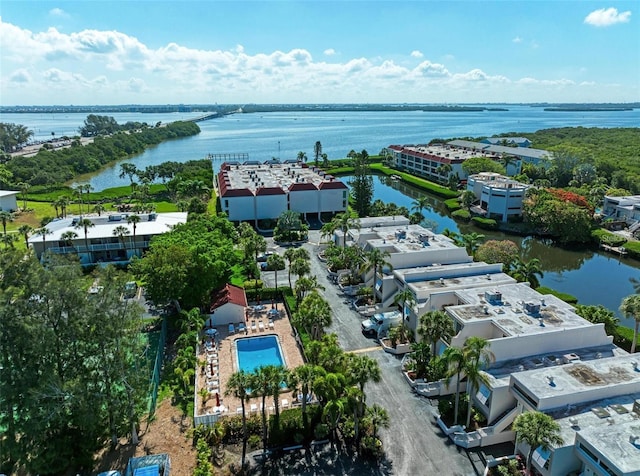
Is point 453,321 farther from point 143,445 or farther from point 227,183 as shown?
point 227,183

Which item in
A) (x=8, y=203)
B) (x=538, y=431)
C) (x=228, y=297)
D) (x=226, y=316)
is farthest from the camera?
(x=8, y=203)

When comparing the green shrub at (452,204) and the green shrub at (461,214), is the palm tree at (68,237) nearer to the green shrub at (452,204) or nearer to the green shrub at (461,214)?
the green shrub at (461,214)

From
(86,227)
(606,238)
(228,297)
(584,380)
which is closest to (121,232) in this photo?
(86,227)

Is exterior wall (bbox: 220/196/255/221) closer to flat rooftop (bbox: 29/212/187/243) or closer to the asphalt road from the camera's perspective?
flat rooftop (bbox: 29/212/187/243)

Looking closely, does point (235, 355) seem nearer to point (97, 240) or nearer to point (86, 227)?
point (97, 240)

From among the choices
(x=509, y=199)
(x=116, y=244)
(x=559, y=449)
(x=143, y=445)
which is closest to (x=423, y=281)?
(x=559, y=449)

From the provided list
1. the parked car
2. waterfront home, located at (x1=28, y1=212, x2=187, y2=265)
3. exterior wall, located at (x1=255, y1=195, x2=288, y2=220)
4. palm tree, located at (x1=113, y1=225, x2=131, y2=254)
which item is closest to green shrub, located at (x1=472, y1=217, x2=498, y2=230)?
exterior wall, located at (x1=255, y1=195, x2=288, y2=220)
